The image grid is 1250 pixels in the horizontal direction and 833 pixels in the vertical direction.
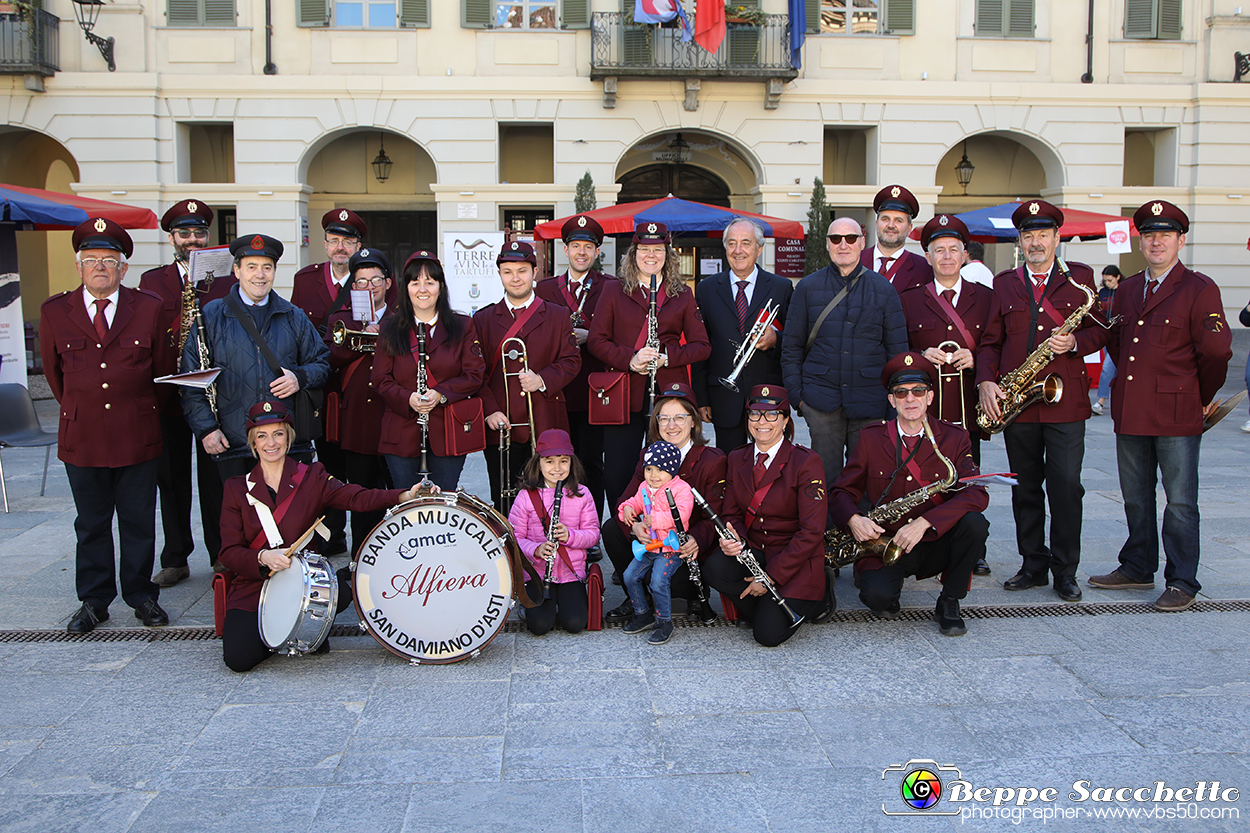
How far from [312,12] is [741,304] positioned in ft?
45.2

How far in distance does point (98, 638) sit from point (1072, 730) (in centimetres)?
476

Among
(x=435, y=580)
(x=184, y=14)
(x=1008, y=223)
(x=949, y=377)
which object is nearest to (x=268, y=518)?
(x=435, y=580)

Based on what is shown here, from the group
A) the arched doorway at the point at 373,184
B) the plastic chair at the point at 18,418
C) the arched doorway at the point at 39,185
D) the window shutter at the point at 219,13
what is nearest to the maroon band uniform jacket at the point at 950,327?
the plastic chair at the point at 18,418

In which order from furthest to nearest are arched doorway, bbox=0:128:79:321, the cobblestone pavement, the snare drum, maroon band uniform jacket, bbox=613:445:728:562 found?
arched doorway, bbox=0:128:79:321, maroon band uniform jacket, bbox=613:445:728:562, the snare drum, the cobblestone pavement

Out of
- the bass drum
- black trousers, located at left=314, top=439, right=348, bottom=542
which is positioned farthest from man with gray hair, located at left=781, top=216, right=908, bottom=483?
black trousers, located at left=314, top=439, right=348, bottom=542

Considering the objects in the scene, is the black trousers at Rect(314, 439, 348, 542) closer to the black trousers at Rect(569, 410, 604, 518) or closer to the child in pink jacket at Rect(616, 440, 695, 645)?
the black trousers at Rect(569, 410, 604, 518)

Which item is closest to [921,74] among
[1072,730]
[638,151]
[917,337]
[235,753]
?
[638,151]

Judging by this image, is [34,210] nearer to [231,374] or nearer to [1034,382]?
[231,374]

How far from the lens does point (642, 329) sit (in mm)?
5902

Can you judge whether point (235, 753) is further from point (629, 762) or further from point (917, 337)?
point (917, 337)

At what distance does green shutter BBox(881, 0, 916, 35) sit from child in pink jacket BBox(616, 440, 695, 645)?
14.9 meters

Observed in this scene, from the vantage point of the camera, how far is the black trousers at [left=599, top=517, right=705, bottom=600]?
5258mm

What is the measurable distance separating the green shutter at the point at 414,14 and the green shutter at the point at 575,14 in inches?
93.7

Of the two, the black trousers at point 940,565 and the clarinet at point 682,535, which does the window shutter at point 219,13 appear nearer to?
the clarinet at point 682,535
